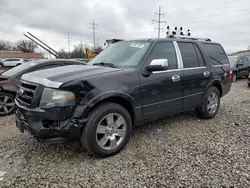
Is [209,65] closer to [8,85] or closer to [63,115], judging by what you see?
[63,115]

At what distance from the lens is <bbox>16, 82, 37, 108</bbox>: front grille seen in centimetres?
276

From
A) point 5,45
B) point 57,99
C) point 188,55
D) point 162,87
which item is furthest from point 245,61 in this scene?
point 5,45

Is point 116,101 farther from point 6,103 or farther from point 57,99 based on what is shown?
point 6,103

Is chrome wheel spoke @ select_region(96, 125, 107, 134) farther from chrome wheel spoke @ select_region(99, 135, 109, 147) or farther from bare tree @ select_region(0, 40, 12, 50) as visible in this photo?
bare tree @ select_region(0, 40, 12, 50)

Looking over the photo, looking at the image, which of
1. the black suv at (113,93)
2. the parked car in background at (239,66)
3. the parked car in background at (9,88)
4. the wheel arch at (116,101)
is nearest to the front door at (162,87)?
the black suv at (113,93)

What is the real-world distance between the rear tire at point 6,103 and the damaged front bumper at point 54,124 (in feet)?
9.43

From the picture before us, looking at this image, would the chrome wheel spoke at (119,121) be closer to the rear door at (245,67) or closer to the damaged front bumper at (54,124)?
the damaged front bumper at (54,124)

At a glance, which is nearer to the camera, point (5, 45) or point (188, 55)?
point (188, 55)

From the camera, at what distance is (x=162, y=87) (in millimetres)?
3482

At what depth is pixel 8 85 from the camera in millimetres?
4984

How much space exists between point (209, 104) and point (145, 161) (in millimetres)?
2590

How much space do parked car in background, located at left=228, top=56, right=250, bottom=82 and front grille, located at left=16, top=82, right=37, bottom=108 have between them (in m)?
12.5

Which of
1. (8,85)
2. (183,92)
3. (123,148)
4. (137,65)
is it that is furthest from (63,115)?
(8,85)

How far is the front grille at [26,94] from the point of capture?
276 cm
